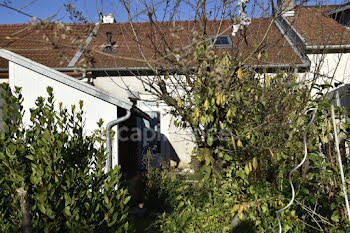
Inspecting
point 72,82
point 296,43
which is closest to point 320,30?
point 296,43

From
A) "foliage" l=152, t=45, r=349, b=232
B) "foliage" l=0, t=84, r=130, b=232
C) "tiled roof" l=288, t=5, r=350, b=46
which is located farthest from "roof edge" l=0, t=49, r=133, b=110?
"tiled roof" l=288, t=5, r=350, b=46

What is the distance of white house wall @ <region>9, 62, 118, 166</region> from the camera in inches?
269

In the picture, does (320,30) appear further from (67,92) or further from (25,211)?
(25,211)

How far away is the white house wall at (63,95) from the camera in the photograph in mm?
6828

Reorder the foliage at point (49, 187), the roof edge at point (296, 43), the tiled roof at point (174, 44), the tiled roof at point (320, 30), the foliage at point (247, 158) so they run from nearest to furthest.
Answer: the tiled roof at point (174, 44) → the foliage at point (49, 187) → the foliage at point (247, 158) → the tiled roof at point (320, 30) → the roof edge at point (296, 43)

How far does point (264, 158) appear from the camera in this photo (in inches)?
203

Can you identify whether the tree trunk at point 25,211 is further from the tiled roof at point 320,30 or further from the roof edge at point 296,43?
the roof edge at point 296,43

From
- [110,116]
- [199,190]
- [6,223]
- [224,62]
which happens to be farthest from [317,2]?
[6,223]

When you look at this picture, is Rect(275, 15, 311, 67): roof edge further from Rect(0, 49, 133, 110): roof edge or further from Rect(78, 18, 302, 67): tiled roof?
Rect(0, 49, 133, 110): roof edge

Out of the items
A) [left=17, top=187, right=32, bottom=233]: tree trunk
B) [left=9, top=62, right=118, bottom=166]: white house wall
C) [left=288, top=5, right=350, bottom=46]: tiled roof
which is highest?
[left=288, top=5, right=350, bottom=46]: tiled roof

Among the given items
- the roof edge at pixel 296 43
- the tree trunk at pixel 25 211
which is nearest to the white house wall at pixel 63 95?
the roof edge at pixel 296 43

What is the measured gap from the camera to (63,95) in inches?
272

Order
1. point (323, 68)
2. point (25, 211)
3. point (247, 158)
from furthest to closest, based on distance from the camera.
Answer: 1. point (323, 68)
2. point (247, 158)
3. point (25, 211)

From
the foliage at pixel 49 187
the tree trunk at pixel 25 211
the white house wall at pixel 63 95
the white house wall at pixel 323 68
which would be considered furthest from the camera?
the white house wall at pixel 63 95
